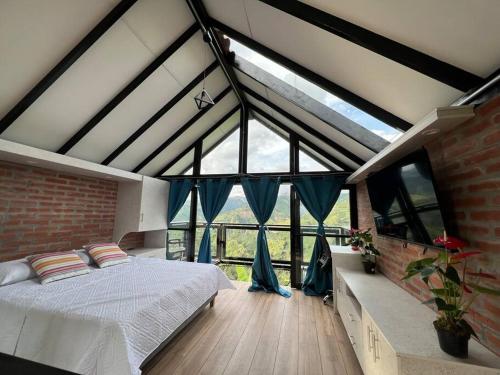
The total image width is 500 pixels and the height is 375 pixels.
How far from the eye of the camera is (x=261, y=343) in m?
2.18

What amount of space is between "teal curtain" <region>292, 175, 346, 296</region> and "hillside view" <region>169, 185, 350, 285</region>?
168mm

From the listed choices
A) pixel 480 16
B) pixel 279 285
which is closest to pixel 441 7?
pixel 480 16

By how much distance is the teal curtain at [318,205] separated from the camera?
3424 mm

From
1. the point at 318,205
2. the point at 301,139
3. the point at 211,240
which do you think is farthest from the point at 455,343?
the point at 211,240

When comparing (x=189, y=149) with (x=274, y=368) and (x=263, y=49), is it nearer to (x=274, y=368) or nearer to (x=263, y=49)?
(x=263, y=49)

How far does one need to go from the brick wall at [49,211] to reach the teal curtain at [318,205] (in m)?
3.41

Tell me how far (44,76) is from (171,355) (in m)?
2.91

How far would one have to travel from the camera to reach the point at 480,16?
0.96 metres

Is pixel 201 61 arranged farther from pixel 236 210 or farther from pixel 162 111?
pixel 236 210

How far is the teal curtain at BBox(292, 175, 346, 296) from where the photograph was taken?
11.2 ft

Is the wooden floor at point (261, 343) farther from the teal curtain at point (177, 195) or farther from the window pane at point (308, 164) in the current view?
the window pane at point (308, 164)

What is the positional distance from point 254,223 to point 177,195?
1701 mm

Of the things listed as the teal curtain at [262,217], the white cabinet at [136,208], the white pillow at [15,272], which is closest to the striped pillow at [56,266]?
the white pillow at [15,272]

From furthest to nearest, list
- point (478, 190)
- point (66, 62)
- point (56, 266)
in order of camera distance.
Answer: point (56, 266)
point (66, 62)
point (478, 190)
